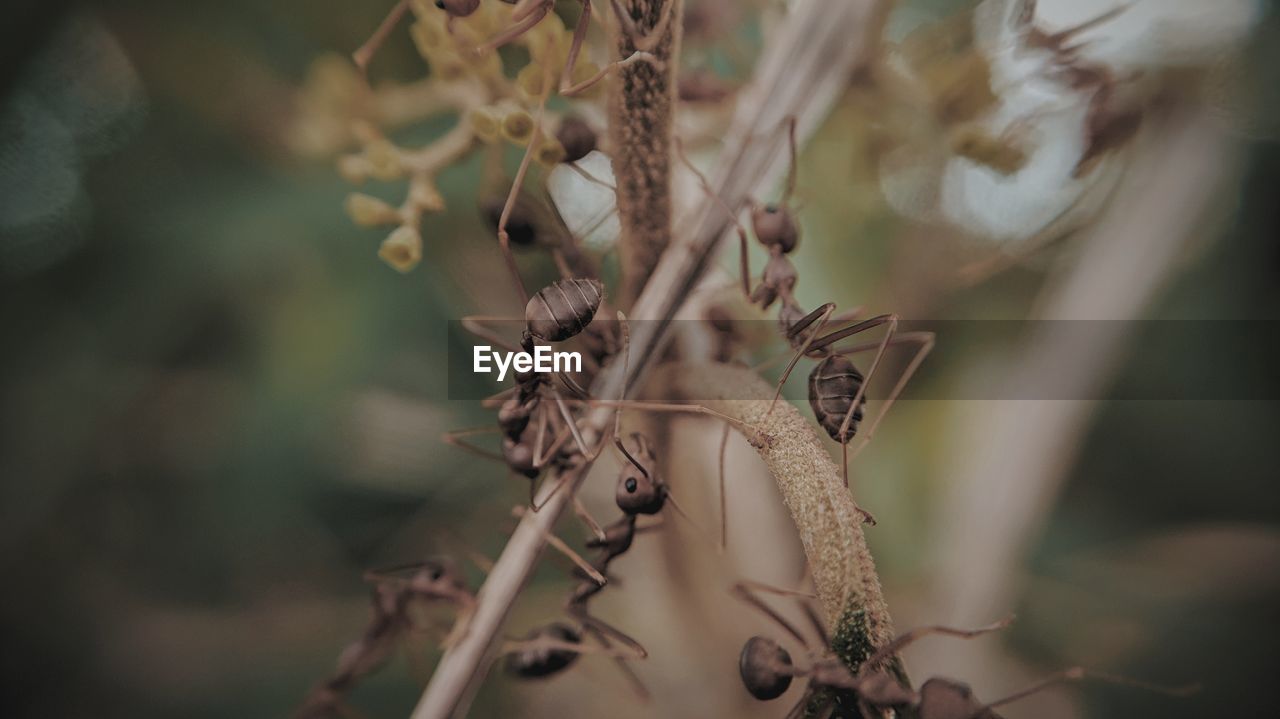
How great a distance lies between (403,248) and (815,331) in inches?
13.4

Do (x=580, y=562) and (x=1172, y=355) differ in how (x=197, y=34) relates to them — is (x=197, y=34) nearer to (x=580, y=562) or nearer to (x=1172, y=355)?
(x=580, y=562)

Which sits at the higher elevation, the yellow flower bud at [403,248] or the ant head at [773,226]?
the ant head at [773,226]

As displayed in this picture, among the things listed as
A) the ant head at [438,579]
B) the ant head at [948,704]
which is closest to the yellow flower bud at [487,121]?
the ant head at [438,579]

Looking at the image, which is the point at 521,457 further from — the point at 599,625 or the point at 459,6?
the point at 459,6

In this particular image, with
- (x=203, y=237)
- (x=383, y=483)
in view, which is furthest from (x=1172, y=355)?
(x=203, y=237)

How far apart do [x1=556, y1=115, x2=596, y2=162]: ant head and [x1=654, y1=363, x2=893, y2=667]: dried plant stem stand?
0.29 metres

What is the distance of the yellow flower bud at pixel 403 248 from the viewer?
63cm

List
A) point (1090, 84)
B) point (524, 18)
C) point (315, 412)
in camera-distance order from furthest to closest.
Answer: point (315, 412) → point (1090, 84) → point (524, 18)

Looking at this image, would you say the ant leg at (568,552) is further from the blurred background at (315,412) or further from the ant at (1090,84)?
the ant at (1090,84)

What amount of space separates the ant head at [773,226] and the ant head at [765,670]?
0.33 metres

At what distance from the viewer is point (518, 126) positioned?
2.00 ft

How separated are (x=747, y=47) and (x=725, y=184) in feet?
1.44

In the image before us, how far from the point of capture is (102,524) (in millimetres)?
1230
